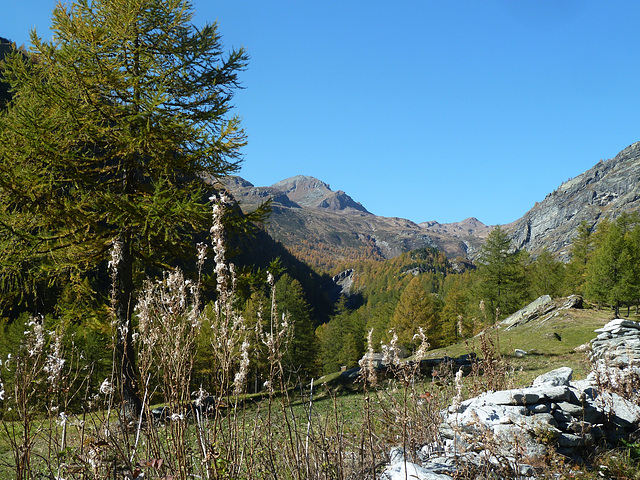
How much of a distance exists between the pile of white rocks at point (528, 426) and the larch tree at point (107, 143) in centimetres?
526

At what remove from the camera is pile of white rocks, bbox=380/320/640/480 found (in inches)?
122

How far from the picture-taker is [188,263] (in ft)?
32.7

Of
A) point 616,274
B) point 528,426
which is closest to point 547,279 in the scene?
point 616,274

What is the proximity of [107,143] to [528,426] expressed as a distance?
888 cm

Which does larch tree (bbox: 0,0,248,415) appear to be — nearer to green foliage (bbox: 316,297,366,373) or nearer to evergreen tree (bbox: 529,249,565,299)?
green foliage (bbox: 316,297,366,373)

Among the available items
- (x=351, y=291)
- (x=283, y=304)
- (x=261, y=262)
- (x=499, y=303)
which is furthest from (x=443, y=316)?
(x=351, y=291)

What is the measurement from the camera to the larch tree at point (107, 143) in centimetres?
764

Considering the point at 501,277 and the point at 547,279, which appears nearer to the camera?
the point at 501,277

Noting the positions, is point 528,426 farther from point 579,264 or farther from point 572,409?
point 579,264

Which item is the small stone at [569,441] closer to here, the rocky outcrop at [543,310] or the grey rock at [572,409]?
the grey rock at [572,409]

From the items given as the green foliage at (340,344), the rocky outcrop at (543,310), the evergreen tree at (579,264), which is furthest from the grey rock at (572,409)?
the evergreen tree at (579,264)

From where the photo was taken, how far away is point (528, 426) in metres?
3.81

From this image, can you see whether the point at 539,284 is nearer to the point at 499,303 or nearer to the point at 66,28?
the point at 499,303

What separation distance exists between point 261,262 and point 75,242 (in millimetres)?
112269
